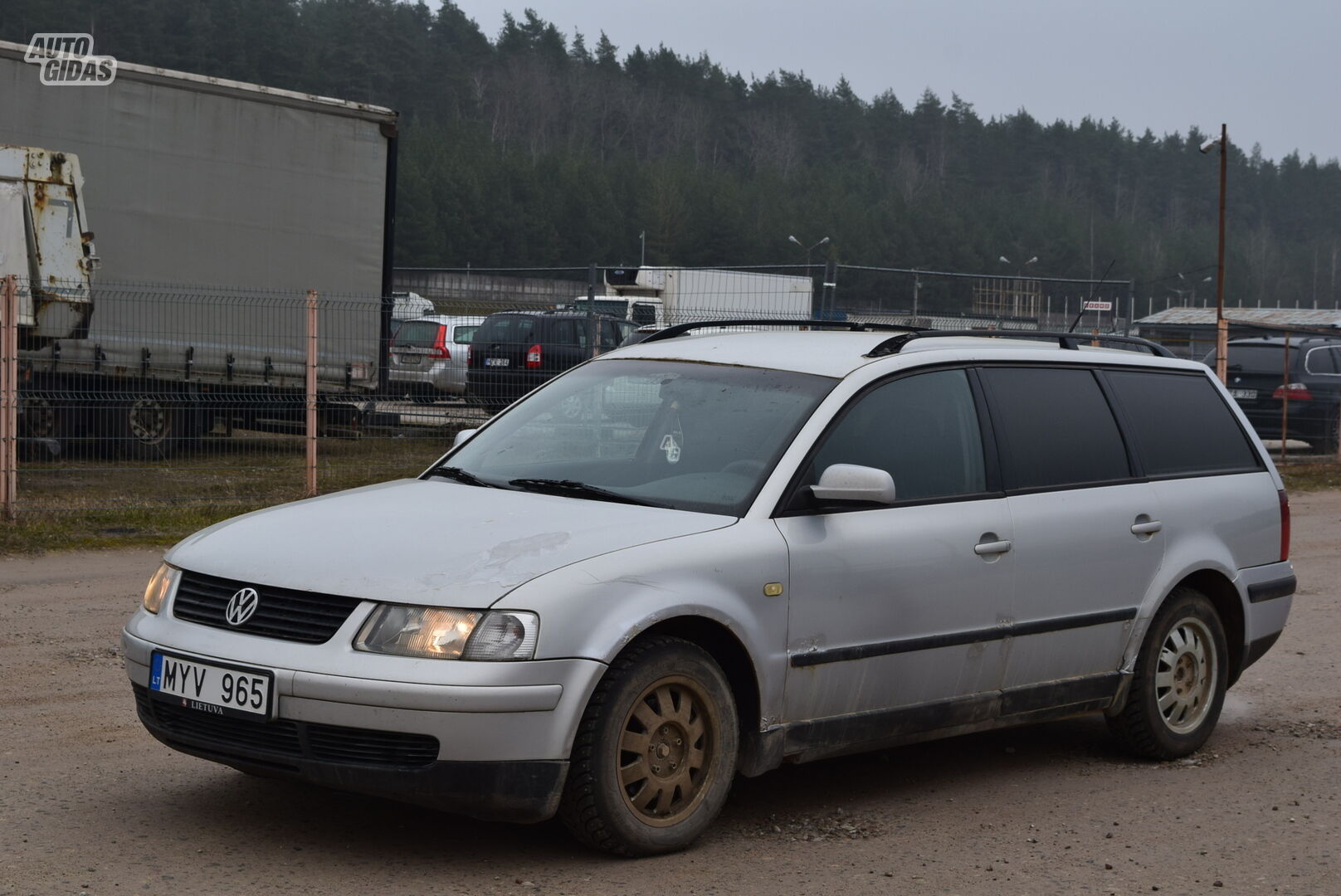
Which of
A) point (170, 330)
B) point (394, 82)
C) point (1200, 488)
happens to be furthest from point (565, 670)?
point (394, 82)

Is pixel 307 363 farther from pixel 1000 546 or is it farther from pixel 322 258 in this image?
pixel 1000 546

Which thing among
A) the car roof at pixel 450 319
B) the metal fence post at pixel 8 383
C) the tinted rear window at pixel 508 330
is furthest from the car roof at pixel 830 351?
the car roof at pixel 450 319

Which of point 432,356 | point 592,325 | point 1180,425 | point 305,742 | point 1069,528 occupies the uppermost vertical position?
point 592,325

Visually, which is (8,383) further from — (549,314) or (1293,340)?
(1293,340)

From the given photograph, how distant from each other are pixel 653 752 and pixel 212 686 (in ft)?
4.07

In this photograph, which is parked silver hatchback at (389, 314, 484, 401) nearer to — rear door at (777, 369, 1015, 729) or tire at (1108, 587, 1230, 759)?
tire at (1108, 587, 1230, 759)

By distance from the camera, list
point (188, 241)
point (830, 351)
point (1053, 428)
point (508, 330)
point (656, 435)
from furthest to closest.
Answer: point (188, 241)
point (508, 330)
point (1053, 428)
point (830, 351)
point (656, 435)

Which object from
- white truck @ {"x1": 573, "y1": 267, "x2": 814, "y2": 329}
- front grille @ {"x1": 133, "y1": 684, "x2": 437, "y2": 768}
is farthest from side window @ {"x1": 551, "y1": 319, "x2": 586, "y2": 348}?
front grille @ {"x1": 133, "y1": 684, "x2": 437, "y2": 768}

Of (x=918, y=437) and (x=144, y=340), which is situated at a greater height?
(x=144, y=340)

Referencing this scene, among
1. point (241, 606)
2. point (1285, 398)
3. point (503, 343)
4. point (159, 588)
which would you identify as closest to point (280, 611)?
point (241, 606)

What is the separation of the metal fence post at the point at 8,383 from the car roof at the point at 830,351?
24.5ft

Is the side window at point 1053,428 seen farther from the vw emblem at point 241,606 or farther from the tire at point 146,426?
the tire at point 146,426

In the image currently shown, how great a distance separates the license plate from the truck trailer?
1096cm

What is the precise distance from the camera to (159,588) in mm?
4859
